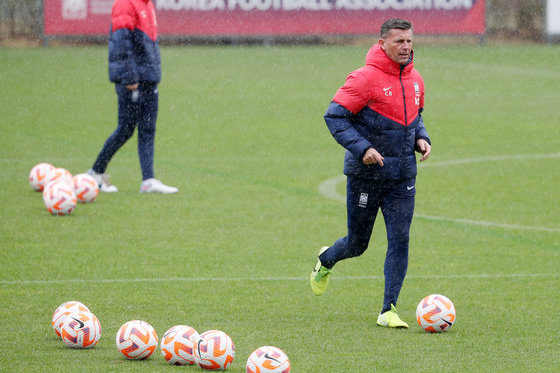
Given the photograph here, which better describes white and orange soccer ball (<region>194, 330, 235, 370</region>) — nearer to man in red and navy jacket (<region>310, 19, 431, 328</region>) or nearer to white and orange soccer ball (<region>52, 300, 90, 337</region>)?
white and orange soccer ball (<region>52, 300, 90, 337</region>)

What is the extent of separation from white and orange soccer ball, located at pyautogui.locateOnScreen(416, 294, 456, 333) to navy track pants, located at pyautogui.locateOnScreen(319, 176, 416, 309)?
25 centimetres

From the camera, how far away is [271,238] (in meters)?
10.9

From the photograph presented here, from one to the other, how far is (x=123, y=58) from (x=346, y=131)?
235 inches

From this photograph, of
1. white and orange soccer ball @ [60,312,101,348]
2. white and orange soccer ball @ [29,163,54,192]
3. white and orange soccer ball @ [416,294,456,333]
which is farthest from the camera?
white and orange soccer ball @ [29,163,54,192]

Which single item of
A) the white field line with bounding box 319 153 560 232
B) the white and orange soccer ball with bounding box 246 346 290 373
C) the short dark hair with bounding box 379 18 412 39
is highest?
the short dark hair with bounding box 379 18 412 39

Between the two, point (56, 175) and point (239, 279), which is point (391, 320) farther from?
point (56, 175)

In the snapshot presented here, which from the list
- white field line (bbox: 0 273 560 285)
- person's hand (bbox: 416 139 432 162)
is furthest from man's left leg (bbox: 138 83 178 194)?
person's hand (bbox: 416 139 432 162)

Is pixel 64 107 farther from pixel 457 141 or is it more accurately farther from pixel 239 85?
pixel 457 141

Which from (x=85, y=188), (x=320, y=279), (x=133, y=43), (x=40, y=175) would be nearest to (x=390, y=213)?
(x=320, y=279)

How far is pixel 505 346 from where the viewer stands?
7.12 m

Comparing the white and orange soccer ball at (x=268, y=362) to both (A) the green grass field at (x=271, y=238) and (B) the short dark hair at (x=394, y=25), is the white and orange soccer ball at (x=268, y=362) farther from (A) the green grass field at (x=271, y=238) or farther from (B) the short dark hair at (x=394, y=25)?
(B) the short dark hair at (x=394, y=25)

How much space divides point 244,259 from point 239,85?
16.0 metres

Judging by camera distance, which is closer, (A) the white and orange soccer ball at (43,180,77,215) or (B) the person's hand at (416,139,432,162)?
(B) the person's hand at (416,139,432,162)

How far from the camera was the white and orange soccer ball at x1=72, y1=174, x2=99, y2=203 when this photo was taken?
12773 mm
